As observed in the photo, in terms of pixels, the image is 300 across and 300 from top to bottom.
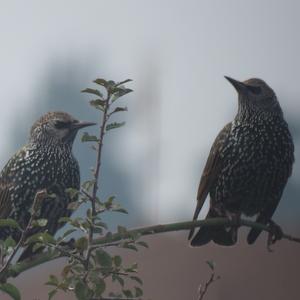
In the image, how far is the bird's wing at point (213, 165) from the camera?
18.0ft

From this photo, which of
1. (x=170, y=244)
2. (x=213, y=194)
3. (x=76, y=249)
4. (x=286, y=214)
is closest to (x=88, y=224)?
(x=76, y=249)

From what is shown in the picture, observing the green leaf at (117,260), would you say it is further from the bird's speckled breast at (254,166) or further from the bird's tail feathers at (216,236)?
the bird's speckled breast at (254,166)

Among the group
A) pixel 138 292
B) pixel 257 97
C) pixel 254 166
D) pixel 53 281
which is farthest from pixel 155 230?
pixel 257 97

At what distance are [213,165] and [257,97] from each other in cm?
37

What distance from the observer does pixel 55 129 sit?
5793 mm

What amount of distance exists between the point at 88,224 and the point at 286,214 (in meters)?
5.37

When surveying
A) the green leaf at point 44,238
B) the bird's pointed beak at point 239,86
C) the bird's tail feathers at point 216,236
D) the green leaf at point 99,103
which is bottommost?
the bird's tail feathers at point 216,236

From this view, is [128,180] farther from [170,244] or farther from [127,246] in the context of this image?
[127,246]

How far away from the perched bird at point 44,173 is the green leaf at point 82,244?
1513 mm

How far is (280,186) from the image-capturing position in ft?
17.9

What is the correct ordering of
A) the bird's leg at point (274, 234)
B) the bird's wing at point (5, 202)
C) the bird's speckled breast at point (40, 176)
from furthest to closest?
the bird's wing at point (5, 202), the bird's speckled breast at point (40, 176), the bird's leg at point (274, 234)

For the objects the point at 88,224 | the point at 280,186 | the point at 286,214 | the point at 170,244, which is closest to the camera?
the point at 88,224

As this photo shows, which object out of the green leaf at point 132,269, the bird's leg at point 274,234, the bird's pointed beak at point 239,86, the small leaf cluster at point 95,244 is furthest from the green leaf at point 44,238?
the bird's pointed beak at point 239,86

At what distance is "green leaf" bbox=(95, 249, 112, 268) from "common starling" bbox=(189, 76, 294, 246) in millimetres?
1559
